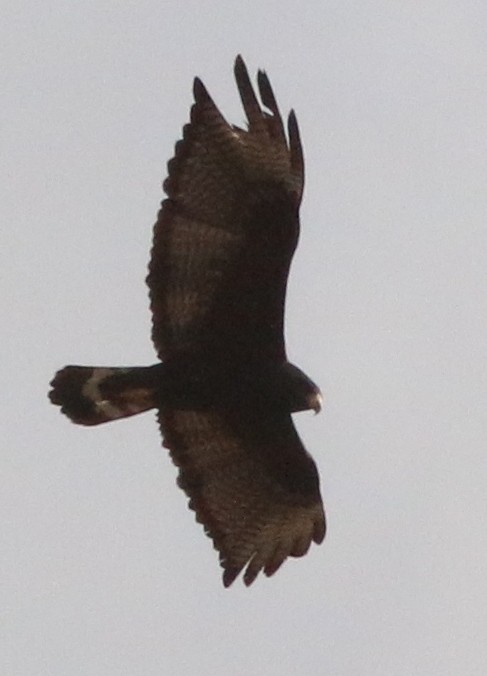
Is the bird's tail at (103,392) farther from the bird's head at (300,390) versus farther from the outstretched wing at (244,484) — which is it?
the bird's head at (300,390)

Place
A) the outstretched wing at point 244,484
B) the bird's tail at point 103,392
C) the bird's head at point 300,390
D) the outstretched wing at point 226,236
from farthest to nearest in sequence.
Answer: the outstretched wing at point 244,484, the bird's tail at point 103,392, the bird's head at point 300,390, the outstretched wing at point 226,236

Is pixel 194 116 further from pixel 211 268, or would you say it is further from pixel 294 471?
pixel 294 471

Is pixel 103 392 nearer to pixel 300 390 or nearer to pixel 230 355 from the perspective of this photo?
pixel 230 355

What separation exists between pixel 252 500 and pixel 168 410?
780 mm

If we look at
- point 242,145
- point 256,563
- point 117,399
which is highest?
point 242,145

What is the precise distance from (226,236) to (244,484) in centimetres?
162

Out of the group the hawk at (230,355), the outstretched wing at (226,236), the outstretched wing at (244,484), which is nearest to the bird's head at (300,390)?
the hawk at (230,355)

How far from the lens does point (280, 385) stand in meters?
16.9

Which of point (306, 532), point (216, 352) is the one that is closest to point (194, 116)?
point (216, 352)

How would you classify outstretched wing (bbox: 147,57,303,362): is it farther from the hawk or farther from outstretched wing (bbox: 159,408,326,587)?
outstretched wing (bbox: 159,408,326,587)

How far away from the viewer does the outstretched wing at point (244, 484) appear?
17.3m

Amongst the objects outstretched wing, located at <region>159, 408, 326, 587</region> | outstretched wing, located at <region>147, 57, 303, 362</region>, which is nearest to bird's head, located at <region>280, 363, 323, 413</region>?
outstretched wing, located at <region>147, 57, 303, 362</region>

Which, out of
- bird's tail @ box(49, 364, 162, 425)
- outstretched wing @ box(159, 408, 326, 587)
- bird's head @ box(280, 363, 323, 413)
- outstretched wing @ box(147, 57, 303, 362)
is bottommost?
outstretched wing @ box(159, 408, 326, 587)

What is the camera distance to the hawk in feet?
54.8
